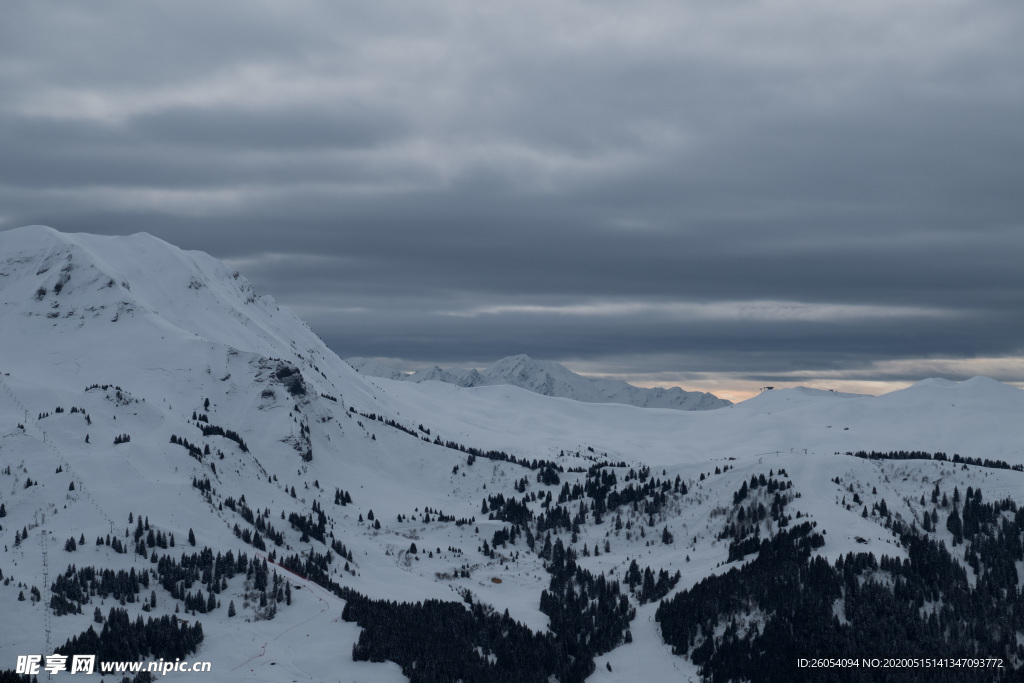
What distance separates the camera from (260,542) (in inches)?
7835

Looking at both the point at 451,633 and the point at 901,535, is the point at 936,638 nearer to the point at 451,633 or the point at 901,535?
the point at 901,535

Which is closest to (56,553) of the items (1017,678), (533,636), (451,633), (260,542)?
(260,542)

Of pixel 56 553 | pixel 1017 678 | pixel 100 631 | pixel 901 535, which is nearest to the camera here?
pixel 100 631

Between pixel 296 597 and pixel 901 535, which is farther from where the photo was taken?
pixel 901 535

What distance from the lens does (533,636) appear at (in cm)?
17550

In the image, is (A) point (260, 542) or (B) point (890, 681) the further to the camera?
(A) point (260, 542)

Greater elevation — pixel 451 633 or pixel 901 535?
pixel 901 535

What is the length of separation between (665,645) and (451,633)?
143ft

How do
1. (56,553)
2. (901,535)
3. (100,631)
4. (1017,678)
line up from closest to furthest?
1. (100,631)
2. (1017,678)
3. (56,553)
4. (901,535)

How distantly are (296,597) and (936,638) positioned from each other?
11956 centimetres

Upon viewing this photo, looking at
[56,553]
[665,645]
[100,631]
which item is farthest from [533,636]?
[56,553]

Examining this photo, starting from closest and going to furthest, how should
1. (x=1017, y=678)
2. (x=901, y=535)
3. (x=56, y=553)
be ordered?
(x=1017, y=678)
(x=56, y=553)
(x=901, y=535)

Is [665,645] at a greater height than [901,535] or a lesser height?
lesser

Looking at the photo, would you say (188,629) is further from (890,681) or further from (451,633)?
(890,681)
